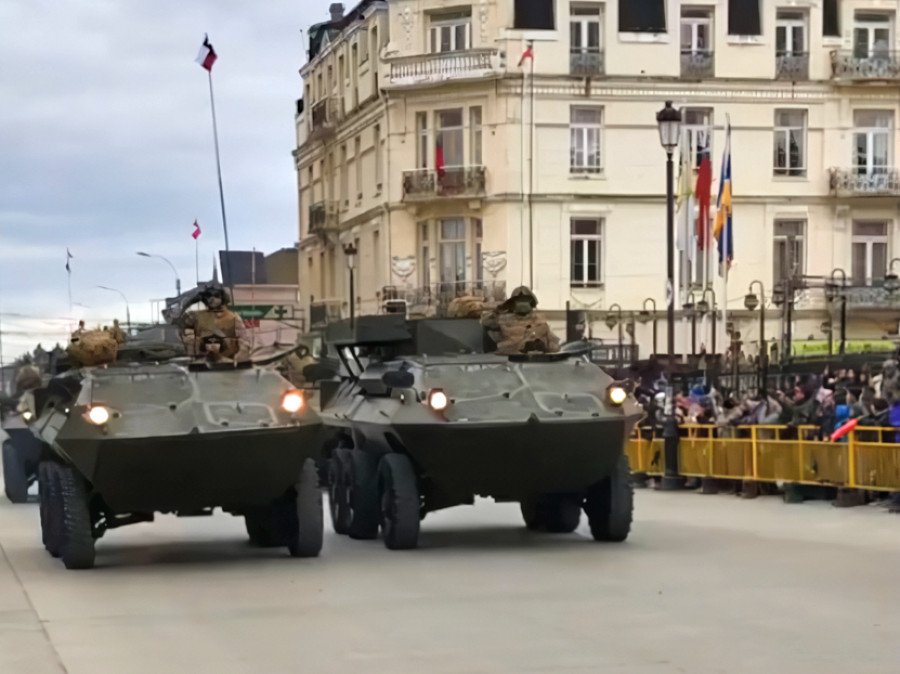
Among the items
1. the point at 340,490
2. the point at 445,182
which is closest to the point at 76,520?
the point at 340,490

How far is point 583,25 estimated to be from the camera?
47.2 meters

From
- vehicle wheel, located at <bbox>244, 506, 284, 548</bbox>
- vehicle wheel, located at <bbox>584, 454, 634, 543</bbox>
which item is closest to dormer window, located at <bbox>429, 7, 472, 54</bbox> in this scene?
vehicle wheel, located at <bbox>244, 506, 284, 548</bbox>

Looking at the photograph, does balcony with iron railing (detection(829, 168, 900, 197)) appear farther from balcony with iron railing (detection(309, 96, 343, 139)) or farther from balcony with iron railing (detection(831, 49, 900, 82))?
A: balcony with iron railing (detection(309, 96, 343, 139))

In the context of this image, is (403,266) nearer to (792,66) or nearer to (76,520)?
(792,66)

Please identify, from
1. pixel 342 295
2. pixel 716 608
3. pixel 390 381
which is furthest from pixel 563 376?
pixel 342 295

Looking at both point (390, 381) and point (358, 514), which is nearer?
point (390, 381)

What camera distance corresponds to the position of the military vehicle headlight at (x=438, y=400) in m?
16.0

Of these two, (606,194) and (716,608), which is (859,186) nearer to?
(606,194)

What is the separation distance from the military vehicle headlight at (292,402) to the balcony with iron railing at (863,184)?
112ft

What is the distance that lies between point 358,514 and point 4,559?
11.2 ft

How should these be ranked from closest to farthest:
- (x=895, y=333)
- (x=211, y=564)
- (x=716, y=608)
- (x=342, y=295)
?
1. (x=716, y=608)
2. (x=211, y=564)
3. (x=895, y=333)
4. (x=342, y=295)

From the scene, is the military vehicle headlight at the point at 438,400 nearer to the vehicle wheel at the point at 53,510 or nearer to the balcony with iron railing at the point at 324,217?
the vehicle wheel at the point at 53,510

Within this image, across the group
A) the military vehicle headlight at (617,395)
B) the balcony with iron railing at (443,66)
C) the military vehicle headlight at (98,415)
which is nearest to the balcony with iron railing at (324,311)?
the balcony with iron railing at (443,66)

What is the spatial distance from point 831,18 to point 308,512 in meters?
35.8
